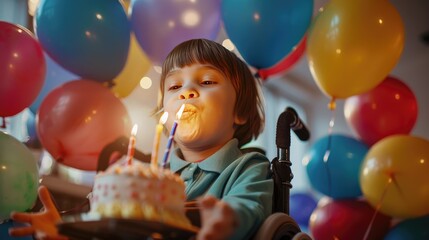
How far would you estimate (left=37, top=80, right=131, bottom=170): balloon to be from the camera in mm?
2043

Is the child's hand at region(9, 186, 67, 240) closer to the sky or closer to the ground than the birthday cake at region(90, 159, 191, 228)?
closer to the ground

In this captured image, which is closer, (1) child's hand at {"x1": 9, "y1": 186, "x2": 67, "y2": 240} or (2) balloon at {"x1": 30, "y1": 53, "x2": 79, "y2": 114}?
(1) child's hand at {"x1": 9, "y1": 186, "x2": 67, "y2": 240}

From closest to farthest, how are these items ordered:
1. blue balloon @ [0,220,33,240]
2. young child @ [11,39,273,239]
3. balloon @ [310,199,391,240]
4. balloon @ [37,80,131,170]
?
young child @ [11,39,273,239] < blue balloon @ [0,220,33,240] < balloon @ [37,80,131,170] < balloon @ [310,199,391,240]

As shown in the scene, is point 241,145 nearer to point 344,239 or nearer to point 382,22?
point 382,22

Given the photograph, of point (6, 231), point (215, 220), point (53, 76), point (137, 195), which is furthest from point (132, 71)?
point (215, 220)

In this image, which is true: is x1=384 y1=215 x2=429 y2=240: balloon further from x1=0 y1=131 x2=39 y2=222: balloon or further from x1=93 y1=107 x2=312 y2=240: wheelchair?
x1=0 y1=131 x2=39 y2=222: balloon

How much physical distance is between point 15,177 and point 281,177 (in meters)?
0.85

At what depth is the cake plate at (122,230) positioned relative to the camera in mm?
897

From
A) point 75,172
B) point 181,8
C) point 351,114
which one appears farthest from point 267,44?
point 75,172

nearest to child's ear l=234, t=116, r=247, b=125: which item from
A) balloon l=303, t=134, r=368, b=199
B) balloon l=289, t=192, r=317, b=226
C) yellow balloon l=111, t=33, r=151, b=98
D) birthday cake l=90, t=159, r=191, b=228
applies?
birthday cake l=90, t=159, r=191, b=228

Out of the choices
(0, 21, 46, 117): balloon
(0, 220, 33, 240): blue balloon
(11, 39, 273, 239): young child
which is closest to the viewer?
(11, 39, 273, 239): young child

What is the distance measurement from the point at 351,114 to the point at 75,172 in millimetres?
1918

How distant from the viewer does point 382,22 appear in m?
2.17

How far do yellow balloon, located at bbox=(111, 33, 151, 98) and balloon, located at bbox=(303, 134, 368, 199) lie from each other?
93cm
